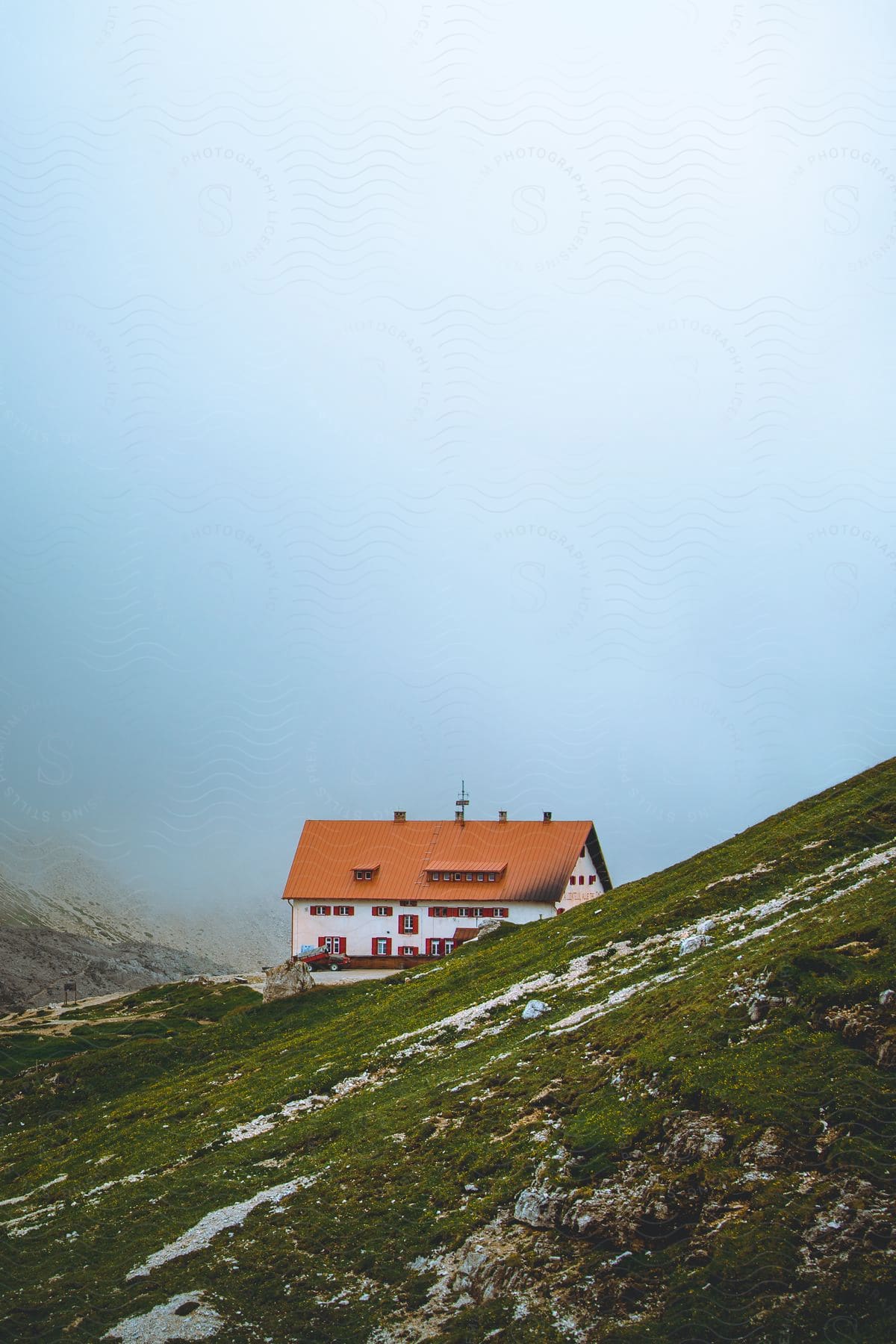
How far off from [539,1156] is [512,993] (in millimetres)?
19005

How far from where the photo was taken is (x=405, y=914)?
92.2 metres

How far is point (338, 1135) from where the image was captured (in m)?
30.6

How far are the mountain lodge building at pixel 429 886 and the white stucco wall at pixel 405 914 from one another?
→ 67mm

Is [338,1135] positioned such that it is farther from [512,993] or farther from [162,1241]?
[512,993]

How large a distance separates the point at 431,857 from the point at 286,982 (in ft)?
103

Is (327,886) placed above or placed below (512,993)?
above

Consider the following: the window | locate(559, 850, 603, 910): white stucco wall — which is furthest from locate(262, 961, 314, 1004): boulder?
locate(559, 850, 603, 910): white stucco wall

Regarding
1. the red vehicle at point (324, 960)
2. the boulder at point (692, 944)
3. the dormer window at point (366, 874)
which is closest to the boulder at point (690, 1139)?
the boulder at point (692, 944)

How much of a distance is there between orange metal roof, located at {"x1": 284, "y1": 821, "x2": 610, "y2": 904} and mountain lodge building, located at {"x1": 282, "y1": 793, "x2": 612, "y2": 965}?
9 centimetres

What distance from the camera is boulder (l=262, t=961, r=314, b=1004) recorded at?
65688 mm

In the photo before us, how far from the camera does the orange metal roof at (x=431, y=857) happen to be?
9194cm

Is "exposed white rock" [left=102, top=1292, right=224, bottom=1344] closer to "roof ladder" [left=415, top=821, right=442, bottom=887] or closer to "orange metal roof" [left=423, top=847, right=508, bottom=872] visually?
"orange metal roof" [left=423, top=847, right=508, bottom=872]

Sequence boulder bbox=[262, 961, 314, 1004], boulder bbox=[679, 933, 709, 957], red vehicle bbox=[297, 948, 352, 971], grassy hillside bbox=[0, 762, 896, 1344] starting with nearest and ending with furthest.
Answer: grassy hillside bbox=[0, 762, 896, 1344] → boulder bbox=[679, 933, 709, 957] → boulder bbox=[262, 961, 314, 1004] → red vehicle bbox=[297, 948, 352, 971]

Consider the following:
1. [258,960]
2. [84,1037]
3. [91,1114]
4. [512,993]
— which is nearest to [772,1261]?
[512,993]
